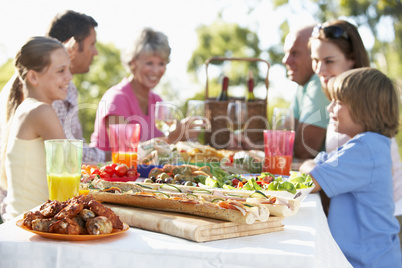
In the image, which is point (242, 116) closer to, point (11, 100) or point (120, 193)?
point (11, 100)

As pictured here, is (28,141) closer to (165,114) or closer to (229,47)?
(165,114)

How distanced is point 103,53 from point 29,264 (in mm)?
22060

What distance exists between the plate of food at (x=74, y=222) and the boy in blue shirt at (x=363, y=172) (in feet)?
5.02

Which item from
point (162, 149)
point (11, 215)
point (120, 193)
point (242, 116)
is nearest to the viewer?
point (120, 193)

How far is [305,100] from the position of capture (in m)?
4.16

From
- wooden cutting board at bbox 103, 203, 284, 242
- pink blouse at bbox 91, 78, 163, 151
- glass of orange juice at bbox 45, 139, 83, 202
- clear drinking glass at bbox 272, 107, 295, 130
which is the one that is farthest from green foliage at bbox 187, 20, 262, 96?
wooden cutting board at bbox 103, 203, 284, 242

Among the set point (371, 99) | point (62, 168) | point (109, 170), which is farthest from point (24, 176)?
point (371, 99)

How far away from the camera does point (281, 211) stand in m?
→ 1.69

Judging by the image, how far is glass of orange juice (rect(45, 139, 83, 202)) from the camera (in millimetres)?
1999

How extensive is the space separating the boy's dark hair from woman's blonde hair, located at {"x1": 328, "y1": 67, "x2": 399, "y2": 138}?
260 cm

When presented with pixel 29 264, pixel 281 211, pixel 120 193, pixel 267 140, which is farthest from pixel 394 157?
pixel 29 264

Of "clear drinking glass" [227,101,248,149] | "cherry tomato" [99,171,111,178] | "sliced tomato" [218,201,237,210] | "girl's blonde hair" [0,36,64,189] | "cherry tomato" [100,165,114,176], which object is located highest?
"girl's blonde hair" [0,36,64,189]

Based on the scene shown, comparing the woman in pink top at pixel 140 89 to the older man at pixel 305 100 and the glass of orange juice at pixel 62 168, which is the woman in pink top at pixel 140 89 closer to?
the older man at pixel 305 100

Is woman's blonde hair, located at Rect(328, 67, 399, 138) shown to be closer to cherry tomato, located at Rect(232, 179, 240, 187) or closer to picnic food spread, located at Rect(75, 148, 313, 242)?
picnic food spread, located at Rect(75, 148, 313, 242)
